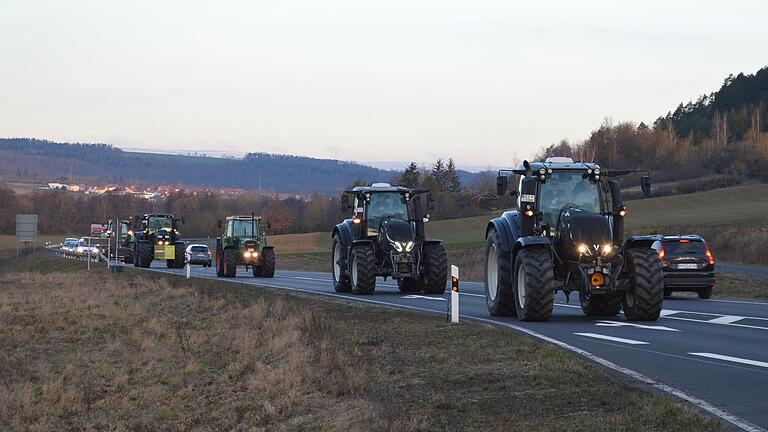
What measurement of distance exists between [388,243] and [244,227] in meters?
21.3

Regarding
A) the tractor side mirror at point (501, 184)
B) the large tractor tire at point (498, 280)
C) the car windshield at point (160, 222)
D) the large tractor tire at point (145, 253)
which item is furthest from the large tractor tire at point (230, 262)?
the tractor side mirror at point (501, 184)

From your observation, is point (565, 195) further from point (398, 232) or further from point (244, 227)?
point (244, 227)

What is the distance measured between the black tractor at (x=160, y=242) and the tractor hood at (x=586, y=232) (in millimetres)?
43465

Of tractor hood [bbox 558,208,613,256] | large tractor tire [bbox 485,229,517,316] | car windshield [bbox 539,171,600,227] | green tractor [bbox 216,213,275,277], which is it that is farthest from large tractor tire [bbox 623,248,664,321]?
green tractor [bbox 216,213,275,277]

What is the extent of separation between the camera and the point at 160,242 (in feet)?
201

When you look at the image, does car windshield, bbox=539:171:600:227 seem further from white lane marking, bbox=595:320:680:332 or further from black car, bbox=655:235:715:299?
black car, bbox=655:235:715:299

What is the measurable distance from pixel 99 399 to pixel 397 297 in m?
14.3

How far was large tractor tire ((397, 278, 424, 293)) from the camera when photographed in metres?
31.5

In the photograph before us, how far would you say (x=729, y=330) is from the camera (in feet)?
62.3

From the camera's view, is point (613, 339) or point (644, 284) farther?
point (644, 284)

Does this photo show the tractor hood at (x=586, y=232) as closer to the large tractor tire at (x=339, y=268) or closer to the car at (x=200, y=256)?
the large tractor tire at (x=339, y=268)

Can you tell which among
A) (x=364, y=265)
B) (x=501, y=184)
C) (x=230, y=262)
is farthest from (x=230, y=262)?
(x=501, y=184)

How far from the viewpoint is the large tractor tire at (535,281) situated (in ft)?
62.1

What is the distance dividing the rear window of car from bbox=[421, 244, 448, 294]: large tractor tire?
577cm
